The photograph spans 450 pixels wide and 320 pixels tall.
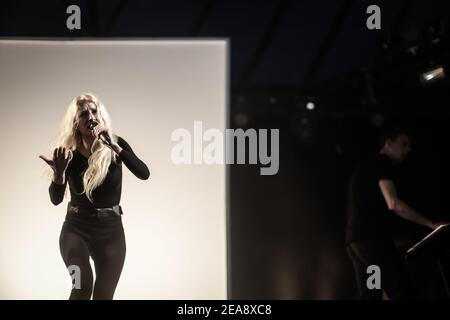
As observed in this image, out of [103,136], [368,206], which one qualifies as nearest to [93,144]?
[103,136]

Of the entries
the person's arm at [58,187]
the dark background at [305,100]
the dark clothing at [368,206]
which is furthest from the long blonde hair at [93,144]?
the dark clothing at [368,206]

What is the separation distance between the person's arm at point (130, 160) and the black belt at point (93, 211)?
0.91 ft

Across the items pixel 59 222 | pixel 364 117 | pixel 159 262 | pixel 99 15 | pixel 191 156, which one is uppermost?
pixel 99 15

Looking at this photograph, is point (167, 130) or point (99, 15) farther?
point (99, 15)

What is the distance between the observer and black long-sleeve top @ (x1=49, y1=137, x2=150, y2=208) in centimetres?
318

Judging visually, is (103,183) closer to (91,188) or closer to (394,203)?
(91,188)

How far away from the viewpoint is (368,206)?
135 inches

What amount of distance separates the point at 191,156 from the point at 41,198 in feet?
3.53

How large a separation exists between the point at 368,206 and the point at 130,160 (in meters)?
1.70

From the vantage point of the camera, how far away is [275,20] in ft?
12.9

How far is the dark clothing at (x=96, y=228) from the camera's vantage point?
305cm

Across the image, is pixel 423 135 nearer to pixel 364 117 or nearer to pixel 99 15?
pixel 364 117

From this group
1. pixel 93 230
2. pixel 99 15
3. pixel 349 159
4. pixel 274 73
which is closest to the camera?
pixel 93 230

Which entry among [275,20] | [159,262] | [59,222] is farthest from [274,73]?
[59,222]
